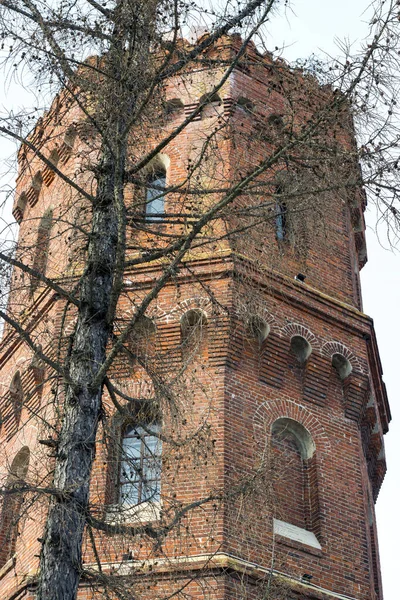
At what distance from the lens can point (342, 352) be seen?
15070 millimetres

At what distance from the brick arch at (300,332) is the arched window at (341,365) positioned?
356 mm

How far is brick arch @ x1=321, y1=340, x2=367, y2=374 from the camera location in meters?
14.9

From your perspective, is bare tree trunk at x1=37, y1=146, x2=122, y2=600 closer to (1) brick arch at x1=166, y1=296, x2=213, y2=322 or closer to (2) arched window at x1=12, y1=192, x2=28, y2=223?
(1) brick arch at x1=166, y1=296, x2=213, y2=322

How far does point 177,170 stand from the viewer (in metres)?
16.1

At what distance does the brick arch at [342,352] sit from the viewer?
14.9m

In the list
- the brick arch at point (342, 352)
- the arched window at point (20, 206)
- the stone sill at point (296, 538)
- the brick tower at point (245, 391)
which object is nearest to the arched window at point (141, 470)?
the brick tower at point (245, 391)

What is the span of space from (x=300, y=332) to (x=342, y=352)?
75 cm

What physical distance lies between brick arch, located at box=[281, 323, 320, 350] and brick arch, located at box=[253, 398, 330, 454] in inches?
37.2

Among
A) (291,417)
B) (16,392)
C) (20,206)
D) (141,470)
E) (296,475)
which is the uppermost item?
(20,206)

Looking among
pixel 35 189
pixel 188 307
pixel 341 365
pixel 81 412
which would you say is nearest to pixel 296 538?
pixel 341 365

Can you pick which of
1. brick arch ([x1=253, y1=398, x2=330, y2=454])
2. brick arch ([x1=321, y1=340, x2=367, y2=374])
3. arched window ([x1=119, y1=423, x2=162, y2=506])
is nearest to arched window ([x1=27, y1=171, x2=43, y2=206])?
brick arch ([x1=321, y1=340, x2=367, y2=374])

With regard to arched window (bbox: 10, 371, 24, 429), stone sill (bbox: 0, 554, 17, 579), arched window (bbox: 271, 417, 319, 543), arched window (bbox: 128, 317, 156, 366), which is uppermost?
arched window (bbox: 10, 371, 24, 429)

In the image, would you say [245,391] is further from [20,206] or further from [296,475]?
[20,206]

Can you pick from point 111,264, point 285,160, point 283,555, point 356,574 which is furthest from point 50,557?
point 356,574
